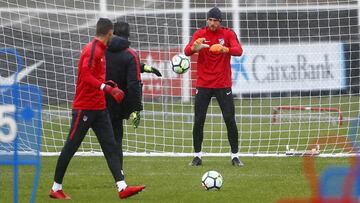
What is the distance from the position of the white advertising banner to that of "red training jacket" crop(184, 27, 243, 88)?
440 centimetres

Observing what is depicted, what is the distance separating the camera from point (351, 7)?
1488cm

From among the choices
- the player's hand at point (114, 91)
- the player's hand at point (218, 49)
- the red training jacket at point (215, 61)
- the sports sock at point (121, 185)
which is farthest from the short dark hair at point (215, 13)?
the sports sock at point (121, 185)

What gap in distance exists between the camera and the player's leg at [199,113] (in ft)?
40.3

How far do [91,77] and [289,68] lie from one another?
33.5ft

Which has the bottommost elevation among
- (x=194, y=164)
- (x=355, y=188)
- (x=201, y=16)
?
(x=194, y=164)

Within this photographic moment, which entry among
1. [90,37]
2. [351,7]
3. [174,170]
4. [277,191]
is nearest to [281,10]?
[351,7]

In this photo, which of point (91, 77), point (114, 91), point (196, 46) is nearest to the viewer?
point (114, 91)

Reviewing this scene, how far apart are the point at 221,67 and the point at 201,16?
13.5 ft

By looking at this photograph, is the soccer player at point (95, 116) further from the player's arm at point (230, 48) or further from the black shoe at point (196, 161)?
the black shoe at point (196, 161)

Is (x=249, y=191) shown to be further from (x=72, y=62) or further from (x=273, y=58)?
(x=273, y=58)

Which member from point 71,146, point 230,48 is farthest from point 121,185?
point 230,48

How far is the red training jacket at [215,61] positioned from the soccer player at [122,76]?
6.21ft

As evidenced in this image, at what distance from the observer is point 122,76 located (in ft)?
33.9

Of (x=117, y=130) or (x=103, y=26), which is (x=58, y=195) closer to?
(x=117, y=130)
